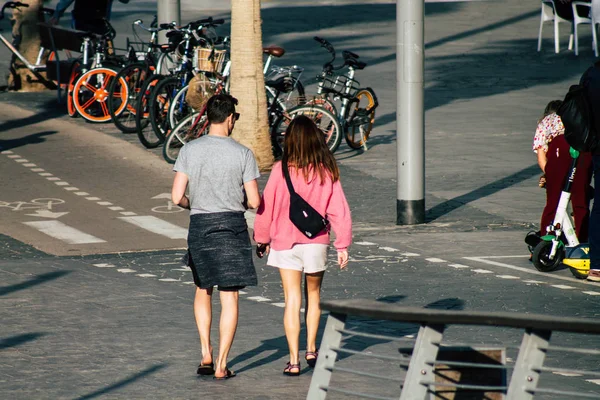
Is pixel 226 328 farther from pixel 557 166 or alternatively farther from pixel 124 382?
pixel 557 166

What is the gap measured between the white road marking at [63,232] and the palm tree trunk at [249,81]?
11.6ft

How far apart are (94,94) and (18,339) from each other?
1186cm

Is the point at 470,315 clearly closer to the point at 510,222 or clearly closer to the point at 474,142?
the point at 510,222

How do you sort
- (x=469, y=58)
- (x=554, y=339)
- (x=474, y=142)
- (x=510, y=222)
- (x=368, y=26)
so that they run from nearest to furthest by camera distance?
1. (x=554, y=339)
2. (x=510, y=222)
3. (x=474, y=142)
4. (x=469, y=58)
5. (x=368, y=26)

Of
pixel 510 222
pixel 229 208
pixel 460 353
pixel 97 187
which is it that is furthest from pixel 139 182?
pixel 460 353

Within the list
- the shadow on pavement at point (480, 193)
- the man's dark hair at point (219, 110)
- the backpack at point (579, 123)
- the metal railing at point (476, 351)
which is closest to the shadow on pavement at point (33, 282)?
the man's dark hair at point (219, 110)

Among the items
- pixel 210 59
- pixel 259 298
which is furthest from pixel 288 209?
pixel 210 59

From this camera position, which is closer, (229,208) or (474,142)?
(229,208)

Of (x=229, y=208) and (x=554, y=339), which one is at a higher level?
(x=229, y=208)

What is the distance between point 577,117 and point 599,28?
20385 mm

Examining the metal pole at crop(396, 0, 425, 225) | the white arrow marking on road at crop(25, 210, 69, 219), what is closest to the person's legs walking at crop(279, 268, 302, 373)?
the metal pole at crop(396, 0, 425, 225)

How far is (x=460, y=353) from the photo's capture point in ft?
13.5

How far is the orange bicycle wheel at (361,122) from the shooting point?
17281 mm

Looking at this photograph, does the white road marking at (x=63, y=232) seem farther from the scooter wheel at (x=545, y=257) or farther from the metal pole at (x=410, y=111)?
the scooter wheel at (x=545, y=257)
